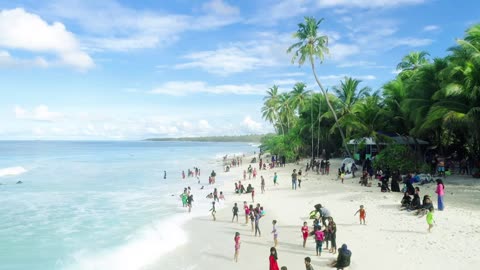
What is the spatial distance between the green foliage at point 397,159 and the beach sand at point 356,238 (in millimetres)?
4973

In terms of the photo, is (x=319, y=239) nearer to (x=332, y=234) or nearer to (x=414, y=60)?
(x=332, y=234)

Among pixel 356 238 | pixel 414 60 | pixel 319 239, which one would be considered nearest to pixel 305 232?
pixel 319 239

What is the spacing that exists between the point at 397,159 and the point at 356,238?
1542 centimetres

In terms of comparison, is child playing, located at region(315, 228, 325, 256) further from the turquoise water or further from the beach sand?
the turquoise water

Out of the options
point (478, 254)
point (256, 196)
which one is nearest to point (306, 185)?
point (256, 196)

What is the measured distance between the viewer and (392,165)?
91.3ft

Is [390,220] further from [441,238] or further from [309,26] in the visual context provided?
[309,26]

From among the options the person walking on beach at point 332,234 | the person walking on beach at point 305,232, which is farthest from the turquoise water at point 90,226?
the person walking on beach at point 332,234

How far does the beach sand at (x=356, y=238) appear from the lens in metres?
12.1

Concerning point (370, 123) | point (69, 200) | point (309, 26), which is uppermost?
point (309, 26)

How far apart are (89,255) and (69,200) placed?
16100 millimetres

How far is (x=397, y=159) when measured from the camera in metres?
27.9

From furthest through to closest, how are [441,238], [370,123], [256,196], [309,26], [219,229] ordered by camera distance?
[309,26] < [370,123] < [256,196] < [219,229] < [441,238]

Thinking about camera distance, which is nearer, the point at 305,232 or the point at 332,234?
the point at 332,234
